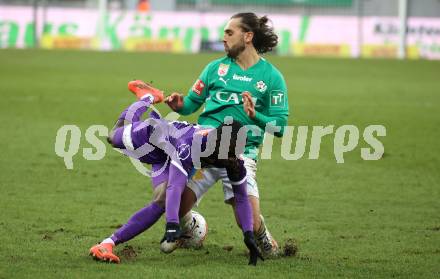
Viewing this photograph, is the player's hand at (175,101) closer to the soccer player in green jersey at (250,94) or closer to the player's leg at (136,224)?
the soccer player in green jersey at (250,94)

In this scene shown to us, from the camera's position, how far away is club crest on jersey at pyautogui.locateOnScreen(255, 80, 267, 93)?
8156mm

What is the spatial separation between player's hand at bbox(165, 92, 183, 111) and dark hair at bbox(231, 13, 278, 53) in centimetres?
77

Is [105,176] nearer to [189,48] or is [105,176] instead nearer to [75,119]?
[75,119]

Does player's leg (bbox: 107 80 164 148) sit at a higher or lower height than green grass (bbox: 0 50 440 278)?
higher

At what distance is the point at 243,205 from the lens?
26.1 feet

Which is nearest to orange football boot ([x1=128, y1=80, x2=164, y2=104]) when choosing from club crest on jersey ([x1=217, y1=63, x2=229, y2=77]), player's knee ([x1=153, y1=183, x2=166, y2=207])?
club crest on jersey ([x1=217, y1=63, x2=229, y2=77])

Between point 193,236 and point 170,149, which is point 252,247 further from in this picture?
point 170,149

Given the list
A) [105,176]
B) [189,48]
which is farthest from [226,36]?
[189,48]

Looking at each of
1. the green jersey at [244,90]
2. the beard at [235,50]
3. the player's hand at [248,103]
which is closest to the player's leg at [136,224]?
the green jersey at [244,90]

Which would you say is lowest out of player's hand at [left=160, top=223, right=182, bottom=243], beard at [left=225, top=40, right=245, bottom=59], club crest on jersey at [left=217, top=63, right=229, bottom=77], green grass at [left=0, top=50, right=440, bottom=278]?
green grass at [left=0, top=50, right=440, bottom=278]

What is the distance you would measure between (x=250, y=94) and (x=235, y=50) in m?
0.42

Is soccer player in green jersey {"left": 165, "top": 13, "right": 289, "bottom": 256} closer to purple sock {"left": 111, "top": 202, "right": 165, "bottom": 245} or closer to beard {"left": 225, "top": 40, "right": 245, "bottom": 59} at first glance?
beard {"left": 225, "top": 40, "right": 245, "bottom": 59}

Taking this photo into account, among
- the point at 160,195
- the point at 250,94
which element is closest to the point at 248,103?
the point at 250,94

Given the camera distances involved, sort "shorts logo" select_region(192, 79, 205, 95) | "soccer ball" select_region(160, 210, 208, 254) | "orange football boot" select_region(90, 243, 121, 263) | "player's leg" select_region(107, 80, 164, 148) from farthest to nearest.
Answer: "soccer ball" select_region(160, 210, 208, 254) → "shorts logo" select_region(192, 79, 205, 95) → "player's leg" select_region(107, 80, 164, 148) → "orange football boot" select_region(90, 243, 121, 263)
